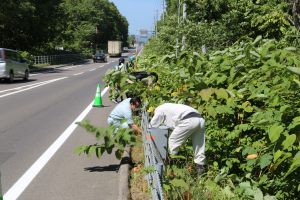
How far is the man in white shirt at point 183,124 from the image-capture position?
6.20 metres

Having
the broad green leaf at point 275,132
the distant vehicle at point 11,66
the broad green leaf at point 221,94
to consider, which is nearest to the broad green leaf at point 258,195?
the broad green leaf at point 275,132

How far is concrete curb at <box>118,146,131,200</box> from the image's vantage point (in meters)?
6.15

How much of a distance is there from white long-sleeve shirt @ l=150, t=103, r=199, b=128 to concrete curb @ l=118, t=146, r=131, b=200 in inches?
36.4

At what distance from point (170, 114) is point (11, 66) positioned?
70.6 ft

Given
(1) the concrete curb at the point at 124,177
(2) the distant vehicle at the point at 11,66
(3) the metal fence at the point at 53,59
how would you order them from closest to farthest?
(1) the concrete curb at the point at 124,177 < (2) the distant vehicle at the point at 11,66 < (3) the metal fence at the point at 53,59

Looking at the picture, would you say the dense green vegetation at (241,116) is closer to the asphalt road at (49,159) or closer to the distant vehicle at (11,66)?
the asphalt road at (49,159)

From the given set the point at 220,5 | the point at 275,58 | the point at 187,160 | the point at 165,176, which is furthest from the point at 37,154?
the point at 220,5

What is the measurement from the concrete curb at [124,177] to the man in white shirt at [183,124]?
31.3 inches

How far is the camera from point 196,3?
28.0 meters

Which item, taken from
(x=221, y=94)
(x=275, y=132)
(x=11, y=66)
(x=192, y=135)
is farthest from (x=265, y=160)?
(x=11, y=66)

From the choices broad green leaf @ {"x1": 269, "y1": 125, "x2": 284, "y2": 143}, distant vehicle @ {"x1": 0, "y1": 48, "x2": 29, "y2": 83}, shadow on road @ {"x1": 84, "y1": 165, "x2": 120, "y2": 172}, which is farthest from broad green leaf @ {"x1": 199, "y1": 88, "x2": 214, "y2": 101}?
distant vehicle @ {"x1": 0, "y1": 48, "x2": 29, "y2": 83}

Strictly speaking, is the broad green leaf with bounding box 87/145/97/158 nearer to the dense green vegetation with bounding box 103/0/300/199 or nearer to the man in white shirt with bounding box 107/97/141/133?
the man in white shirt with bounding box 107/97/141/133

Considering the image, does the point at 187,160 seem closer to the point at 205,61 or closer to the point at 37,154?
the point at 205,61

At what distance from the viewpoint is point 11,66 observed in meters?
26.3
